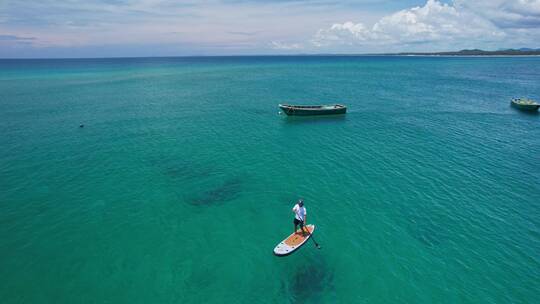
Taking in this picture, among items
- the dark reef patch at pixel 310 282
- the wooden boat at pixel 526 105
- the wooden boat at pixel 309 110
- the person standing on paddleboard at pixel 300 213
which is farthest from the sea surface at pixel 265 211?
the wooden boat at pixel 526 105

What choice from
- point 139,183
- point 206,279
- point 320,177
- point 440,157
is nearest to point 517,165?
point 440,157

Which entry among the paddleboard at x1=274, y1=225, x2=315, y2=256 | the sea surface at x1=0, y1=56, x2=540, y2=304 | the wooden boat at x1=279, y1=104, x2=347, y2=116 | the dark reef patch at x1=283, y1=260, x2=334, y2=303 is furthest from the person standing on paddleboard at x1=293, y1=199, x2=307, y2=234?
the wooden boat at x1=279, y1=104, x2=347, y2=116

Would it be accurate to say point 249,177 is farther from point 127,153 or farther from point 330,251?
point 127,153

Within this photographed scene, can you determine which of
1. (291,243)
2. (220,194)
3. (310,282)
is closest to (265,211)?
(220,194)

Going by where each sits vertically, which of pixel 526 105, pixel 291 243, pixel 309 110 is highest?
pixel 526 105

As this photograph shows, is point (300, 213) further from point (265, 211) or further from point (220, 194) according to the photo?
point (220, 194)

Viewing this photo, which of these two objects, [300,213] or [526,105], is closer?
[300,213]
